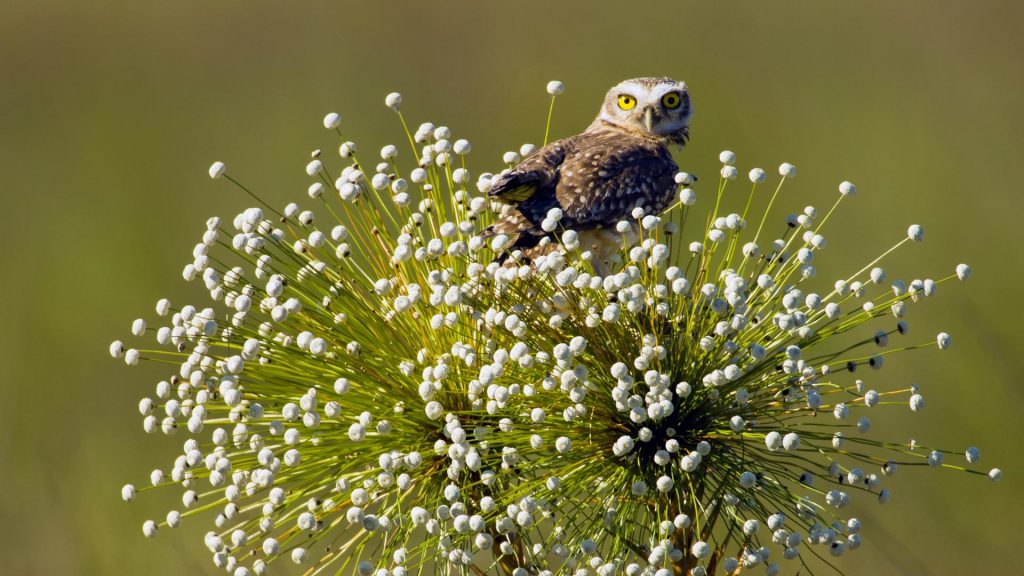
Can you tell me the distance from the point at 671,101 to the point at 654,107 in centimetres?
8

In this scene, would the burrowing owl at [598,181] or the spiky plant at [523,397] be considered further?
the burrowing owl at [598,181]

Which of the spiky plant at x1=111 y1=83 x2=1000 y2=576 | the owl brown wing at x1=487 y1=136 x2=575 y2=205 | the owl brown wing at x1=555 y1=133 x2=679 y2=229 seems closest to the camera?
the spiky plant at x1=111 y1=83 x2=1000 y2=576

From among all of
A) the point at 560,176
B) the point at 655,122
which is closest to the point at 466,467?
the point at 560,176

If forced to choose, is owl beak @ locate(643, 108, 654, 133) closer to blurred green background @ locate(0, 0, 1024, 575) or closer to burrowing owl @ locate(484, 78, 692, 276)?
burrowing owl @ locate(484, 78, 692, 276)

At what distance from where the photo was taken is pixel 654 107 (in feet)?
13.8

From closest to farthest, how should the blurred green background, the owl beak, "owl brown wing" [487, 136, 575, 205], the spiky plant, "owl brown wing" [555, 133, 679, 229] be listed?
1. the spiky plant
2. "owl brown wing" [487, 136, 575, 205]
3. "owl brown wing" [555, 133, 679, 229]
4. the owl beak
5. the blurred green background

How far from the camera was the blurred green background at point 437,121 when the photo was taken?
6.40 m

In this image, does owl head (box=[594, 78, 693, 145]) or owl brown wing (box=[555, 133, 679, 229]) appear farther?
owl head (box=[594, 78, 693, 145])

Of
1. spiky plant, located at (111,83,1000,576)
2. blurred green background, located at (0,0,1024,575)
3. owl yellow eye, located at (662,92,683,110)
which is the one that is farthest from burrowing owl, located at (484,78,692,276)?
blurred green background, located at (0,0,1024,575)

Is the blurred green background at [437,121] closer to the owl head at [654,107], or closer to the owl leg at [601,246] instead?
the owl head at [654,107]

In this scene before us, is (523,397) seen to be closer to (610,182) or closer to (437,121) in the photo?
(610,182)

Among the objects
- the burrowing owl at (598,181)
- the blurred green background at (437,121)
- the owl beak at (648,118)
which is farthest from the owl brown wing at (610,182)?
the blurred green background at (437,121)

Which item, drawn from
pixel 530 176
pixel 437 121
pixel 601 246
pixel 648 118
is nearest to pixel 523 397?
pixel 530 176

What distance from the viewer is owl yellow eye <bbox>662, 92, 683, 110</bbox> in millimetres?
4210
